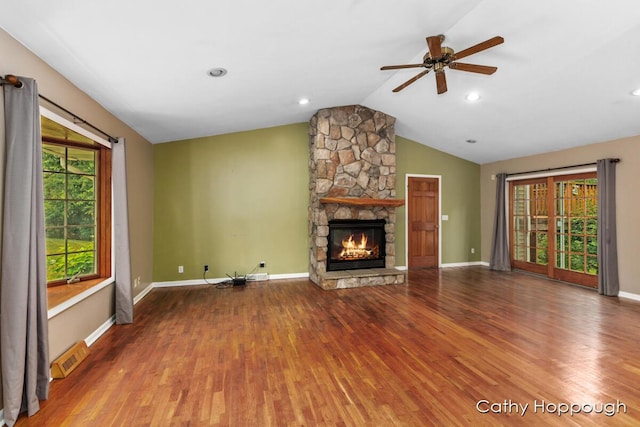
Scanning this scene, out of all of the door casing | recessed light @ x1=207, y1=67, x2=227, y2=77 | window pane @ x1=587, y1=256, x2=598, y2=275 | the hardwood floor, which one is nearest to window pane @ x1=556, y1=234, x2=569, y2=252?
window pane @ x1=587, y1=256, x2=598, y2=275

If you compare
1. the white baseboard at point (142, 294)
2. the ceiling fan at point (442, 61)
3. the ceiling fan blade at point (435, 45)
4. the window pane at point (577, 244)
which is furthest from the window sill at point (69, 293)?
the window pane at point (577, 244)

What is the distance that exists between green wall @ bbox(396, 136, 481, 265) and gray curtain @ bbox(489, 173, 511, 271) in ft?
1.94

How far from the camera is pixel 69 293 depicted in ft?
9.29

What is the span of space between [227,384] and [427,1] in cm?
346

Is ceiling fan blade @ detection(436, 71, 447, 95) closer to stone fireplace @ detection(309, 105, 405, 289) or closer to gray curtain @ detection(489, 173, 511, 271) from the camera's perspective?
stone fireplace @ detection(309, 105, 405, 289)

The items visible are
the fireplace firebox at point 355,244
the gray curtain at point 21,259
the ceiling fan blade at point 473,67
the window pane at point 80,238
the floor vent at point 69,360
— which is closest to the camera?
the gray curtain at point 21,259

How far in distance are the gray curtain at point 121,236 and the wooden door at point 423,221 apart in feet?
17.1

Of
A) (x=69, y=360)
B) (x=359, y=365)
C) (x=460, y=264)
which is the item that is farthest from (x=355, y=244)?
(x=69, y=360)

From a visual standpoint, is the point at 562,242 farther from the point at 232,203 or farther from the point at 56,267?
the point at 56,267

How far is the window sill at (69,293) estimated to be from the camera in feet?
8.27

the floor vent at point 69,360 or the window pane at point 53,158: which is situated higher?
the window pane at point 53,158

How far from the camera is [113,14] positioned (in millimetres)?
1996

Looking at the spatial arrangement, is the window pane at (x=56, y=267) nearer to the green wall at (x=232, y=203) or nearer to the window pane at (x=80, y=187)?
the window pane at (x=80, y=187)

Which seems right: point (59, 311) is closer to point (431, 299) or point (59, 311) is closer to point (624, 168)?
point (431, 299)
